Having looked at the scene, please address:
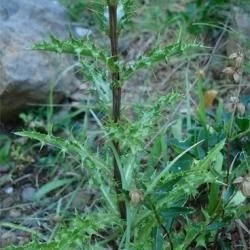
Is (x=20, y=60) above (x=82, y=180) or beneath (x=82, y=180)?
above

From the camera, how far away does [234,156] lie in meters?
1.75

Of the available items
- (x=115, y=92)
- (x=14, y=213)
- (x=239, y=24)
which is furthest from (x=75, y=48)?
(x=239, y=24)

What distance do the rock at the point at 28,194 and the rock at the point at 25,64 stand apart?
1.28ft

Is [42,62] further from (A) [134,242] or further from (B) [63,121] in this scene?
(A) [134,242]

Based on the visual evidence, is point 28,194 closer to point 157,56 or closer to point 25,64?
point 25,64

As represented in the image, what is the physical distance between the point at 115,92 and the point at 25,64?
45.2 inches

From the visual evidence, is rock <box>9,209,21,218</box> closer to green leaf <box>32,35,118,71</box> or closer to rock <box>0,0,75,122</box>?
rock <box>0,0,75,122</box>

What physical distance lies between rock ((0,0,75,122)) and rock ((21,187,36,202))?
0.39m

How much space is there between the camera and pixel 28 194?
229cm

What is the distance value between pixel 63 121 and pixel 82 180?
1.14 ft

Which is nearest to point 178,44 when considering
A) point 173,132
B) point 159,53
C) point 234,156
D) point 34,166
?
point 159,53

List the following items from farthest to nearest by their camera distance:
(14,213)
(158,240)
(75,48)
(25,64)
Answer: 1. (25,64)
2. (14,213)
3. (158,240)
4. (75,48)

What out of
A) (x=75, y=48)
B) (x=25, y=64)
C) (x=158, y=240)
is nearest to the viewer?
(x=75, y=48)

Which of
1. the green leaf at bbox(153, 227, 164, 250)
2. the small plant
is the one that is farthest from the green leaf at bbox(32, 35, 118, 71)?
the green leaf at bbox(153, 227, 164, 250)
